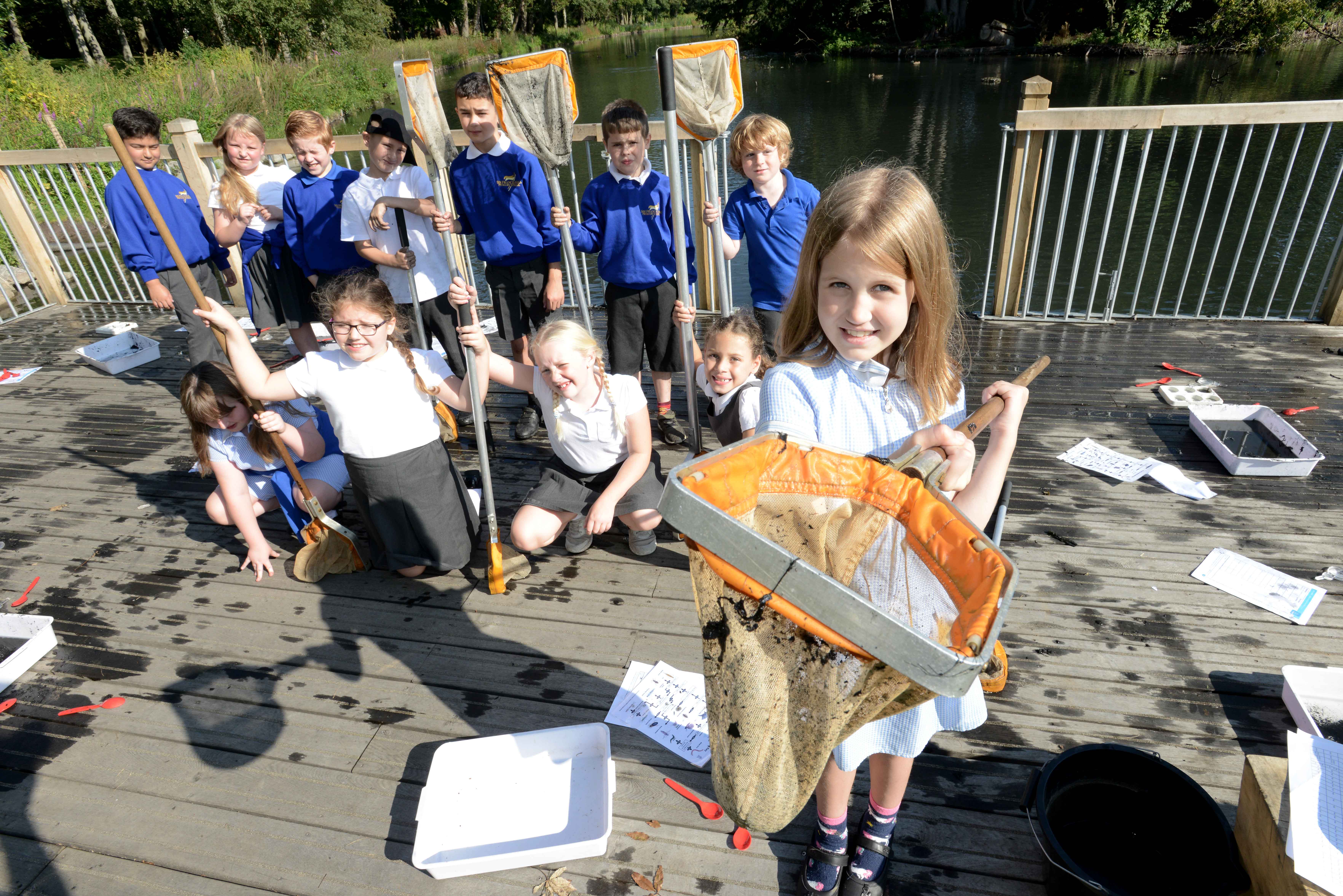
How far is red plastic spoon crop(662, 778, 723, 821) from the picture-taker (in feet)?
6.98

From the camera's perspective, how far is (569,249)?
12.7 ft

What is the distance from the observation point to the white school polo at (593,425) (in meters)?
2.93

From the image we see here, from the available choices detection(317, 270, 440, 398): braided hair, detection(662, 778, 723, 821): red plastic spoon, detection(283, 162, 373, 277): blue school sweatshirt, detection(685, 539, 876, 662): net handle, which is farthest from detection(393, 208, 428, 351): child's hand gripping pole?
detection(685, 539, 876, 662): net handle

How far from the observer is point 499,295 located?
4105mm

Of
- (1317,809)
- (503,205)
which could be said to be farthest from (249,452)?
(1317,809)

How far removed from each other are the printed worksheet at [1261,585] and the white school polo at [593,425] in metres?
2.39

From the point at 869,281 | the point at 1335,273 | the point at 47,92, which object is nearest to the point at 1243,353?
the point at 1335,273

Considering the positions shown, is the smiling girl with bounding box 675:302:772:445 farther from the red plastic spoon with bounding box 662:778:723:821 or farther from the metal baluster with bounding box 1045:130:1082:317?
the metal baluster with bounding box 1045:130:1082:317

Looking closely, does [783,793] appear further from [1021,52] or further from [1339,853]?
[1021,52]

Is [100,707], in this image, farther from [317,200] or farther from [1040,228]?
[1040,228]

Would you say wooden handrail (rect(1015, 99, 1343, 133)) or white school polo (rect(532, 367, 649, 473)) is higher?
wooden handrail (rect(1015, 99, 1343, 133))

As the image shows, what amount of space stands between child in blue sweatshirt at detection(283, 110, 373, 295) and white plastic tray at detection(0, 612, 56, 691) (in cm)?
209

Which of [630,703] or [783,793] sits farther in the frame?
[630,703]

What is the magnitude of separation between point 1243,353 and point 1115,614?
3018 mm
